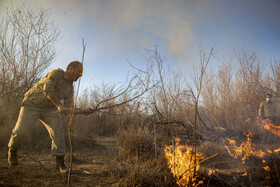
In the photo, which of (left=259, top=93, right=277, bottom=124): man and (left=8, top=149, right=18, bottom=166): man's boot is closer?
(left=8, top=149, right=18, bottom=166): man's boot

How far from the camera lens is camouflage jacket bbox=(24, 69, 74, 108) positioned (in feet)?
7.37

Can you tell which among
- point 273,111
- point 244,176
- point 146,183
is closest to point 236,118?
point 273,111

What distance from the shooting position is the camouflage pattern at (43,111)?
229cm

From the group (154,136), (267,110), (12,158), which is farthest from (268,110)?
(12,158)

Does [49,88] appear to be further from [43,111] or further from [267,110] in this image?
[267,110]

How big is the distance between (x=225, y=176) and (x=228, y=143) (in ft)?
7.76

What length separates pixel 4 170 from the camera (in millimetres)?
2246

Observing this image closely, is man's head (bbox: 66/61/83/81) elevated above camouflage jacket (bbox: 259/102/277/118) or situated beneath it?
elevated above

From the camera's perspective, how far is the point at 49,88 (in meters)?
2.18

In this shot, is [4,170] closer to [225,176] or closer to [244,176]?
[225,176]

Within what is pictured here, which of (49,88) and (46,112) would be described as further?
(46,112)

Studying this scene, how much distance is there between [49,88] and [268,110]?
254 inches

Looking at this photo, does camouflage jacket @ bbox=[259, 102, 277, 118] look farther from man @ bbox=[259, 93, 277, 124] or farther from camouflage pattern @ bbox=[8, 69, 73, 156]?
camouflage pattern @ bbox=[8, 69, 73, 156]

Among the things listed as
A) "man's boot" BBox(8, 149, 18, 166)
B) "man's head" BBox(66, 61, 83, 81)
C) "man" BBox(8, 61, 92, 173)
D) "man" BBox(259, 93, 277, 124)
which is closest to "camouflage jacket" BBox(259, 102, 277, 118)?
"man" BBox(259, 93, 277, 124)
